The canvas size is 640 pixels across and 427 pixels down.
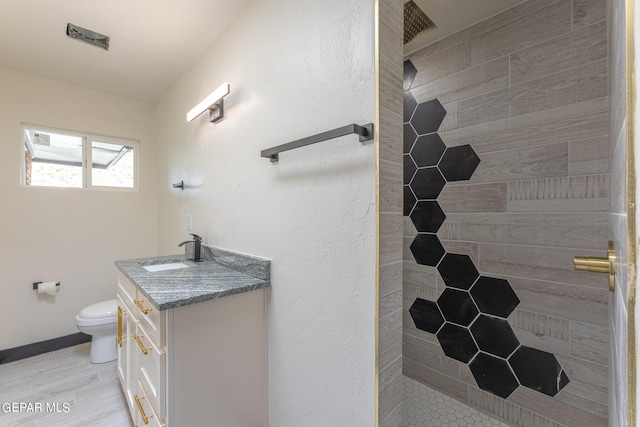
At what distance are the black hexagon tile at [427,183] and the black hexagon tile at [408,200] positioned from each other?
0.04m

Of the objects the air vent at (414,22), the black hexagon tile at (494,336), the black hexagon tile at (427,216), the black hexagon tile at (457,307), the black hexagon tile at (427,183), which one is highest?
the air vent at (414,22)

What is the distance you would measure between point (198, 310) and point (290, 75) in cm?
110

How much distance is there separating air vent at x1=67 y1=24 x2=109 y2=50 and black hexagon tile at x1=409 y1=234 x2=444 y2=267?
237 centimetres

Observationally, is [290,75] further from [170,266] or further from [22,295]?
[22,295]

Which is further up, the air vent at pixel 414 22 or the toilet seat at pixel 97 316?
the air vent at pixel 414 22

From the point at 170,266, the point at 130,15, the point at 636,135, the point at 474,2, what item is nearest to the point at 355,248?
the point at 636,135

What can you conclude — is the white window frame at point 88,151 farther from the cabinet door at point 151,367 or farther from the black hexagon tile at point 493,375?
the black hexagon tile at point 493,375

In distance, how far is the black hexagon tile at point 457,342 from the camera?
1.16m

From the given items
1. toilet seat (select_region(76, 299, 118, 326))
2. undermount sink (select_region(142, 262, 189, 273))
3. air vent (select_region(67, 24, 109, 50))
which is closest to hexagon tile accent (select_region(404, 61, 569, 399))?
undermount sink (select_region(142, 262, 189, 273))

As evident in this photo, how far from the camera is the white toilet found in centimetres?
195

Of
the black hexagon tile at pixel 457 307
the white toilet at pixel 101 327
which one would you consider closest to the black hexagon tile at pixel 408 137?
the black hexagon tile at pixel 457 307

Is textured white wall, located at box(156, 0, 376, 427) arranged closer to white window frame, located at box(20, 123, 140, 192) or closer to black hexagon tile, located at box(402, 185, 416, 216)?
black hexagon tile, located at box(402, 185, 416, 216)

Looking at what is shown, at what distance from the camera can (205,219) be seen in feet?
6.14

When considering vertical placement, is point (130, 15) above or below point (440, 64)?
above
